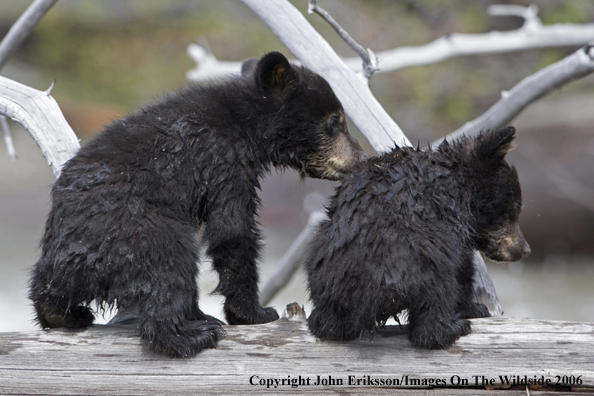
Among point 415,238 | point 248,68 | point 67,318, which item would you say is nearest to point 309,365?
point 415,238

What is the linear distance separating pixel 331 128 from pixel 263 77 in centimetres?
66

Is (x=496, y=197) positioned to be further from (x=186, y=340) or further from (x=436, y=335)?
(x=186, y=340)

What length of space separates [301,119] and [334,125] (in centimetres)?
30

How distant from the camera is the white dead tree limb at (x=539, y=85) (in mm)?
5531

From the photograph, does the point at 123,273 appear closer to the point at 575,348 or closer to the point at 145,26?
the point at 575,348

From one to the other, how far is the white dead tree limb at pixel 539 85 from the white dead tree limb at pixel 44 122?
9.67 ft

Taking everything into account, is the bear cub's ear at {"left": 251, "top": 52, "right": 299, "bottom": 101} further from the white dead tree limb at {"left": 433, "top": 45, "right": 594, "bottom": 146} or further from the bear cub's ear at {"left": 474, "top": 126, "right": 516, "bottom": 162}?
the white dead tree limb at {"left": 433, "top": 45, "right": 594, "bottom": 146}

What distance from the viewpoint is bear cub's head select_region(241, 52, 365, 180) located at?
4496 mm

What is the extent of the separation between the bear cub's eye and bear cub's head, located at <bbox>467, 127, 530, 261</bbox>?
1038mm

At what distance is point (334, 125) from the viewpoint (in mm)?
4809

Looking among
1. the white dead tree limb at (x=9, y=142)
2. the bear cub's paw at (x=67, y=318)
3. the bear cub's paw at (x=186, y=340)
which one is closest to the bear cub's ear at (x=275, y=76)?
the bear cub's paw at (x=186, y=340)

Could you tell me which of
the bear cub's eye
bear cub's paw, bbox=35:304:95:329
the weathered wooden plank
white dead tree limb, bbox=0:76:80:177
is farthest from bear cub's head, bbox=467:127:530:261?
white dead tree limb, bbox=0:76:80:177

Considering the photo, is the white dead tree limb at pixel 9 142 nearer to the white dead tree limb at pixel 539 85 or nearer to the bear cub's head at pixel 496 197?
the white dead tree limb at pixel 539 85

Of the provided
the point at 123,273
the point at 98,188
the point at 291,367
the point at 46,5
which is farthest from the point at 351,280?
the point at 46,5
